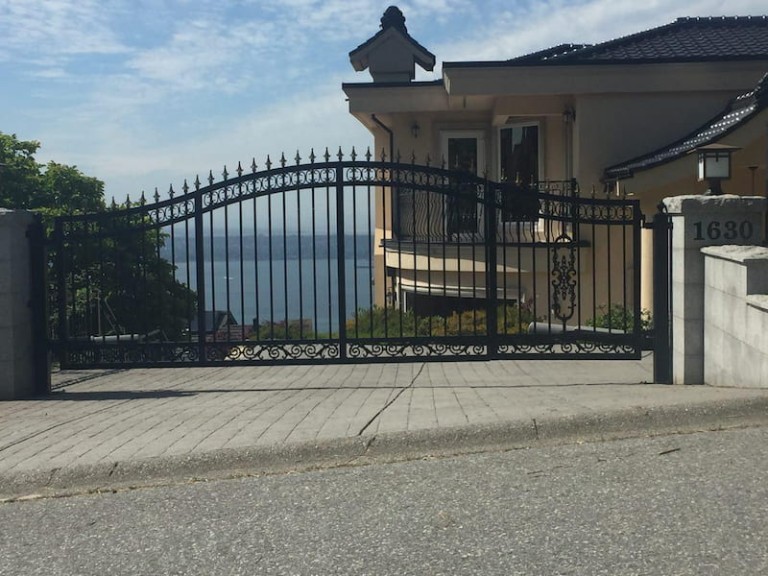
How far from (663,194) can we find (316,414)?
30.9 ft

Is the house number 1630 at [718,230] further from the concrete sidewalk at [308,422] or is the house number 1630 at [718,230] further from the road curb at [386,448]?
the road curb at [386,448]

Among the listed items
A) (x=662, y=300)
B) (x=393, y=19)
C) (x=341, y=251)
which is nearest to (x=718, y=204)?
(x=662, y=300)

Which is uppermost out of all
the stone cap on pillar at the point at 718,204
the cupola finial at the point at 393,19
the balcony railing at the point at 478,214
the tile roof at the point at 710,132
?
the cupola finial at the point at 393,19

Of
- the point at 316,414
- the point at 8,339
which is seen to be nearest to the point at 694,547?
the point at 316,414

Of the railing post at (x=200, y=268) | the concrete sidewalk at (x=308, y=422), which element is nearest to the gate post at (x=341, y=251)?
the concrete sidewalk at (x=308, y=422)

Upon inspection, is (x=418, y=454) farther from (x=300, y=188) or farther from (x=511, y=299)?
(x=511, y=299)

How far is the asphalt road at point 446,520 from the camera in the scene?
4055mm

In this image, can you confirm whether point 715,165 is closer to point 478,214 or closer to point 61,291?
point 61,291

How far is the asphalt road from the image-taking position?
4.05m

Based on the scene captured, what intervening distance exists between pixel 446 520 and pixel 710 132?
11.2m

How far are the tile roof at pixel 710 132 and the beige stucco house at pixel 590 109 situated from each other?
0.03 meters

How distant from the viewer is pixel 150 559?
4242 mm

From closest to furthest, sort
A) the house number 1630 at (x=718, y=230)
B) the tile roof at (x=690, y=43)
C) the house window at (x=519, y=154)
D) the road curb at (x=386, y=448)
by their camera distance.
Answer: the road curb at (x=386, y=448) < the house number 1630 at (x=718, y=230) < the tile roof at (x=690, y=43) < the house window at (x=519, y=154)

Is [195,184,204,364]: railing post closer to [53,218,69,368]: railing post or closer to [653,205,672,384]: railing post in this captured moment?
[53,218,69,368]: railing post
